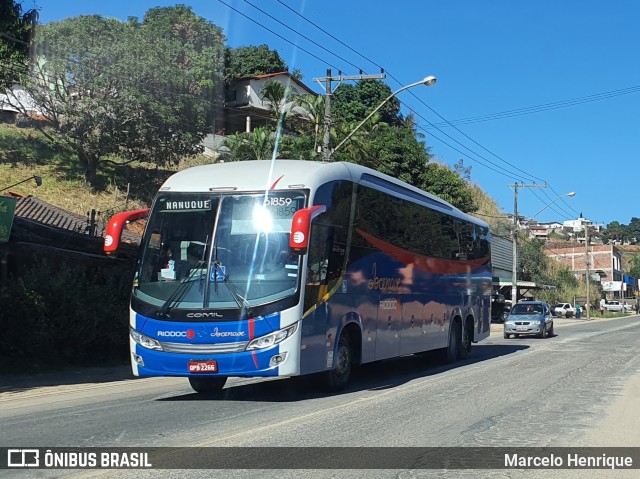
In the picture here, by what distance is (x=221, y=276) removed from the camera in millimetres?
10664

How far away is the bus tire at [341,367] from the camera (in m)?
12.0

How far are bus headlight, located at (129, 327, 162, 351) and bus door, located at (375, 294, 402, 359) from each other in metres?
4.58

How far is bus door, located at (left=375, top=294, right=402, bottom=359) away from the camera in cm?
A: 1385

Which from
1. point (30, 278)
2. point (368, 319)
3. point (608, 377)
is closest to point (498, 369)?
point (608, 377)

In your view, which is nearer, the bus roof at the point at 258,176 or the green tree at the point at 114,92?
the bus roof at the point at 258,176

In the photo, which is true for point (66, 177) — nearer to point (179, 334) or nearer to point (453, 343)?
point (453, 343)

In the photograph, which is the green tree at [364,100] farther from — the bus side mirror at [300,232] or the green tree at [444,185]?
the bus side mirror at [300,232]

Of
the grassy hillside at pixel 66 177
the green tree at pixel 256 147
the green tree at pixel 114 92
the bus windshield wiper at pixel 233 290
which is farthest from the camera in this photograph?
the green tree at pixel 114 92

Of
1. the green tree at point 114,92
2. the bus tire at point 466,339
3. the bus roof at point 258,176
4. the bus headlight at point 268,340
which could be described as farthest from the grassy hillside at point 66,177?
the bus headlight at point 268,340

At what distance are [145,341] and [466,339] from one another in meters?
11.4

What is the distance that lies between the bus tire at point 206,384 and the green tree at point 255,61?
57896 mm

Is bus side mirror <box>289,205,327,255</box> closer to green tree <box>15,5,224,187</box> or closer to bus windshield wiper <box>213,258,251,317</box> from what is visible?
bus windshield wiper <box>213,258,251,317</box>

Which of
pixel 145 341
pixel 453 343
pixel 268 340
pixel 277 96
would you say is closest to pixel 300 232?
pixel 268 340

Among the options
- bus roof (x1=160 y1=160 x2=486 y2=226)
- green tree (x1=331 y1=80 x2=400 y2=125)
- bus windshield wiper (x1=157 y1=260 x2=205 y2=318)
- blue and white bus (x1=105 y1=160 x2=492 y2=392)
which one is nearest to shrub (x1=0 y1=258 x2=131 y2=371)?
blue and white bus (x1=105 y1=160 x2=492 y2=392)
